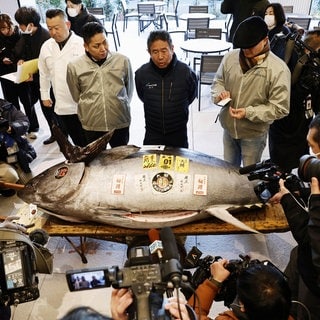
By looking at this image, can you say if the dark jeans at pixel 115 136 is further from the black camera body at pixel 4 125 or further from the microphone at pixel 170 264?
the microphone at pixel 170 264

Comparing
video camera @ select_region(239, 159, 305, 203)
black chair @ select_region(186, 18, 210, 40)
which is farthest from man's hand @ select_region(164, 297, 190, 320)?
black chair @ select_region(186, 18, 210, 40)

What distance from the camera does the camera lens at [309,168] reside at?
1.49m

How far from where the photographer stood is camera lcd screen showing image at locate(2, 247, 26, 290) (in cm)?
132

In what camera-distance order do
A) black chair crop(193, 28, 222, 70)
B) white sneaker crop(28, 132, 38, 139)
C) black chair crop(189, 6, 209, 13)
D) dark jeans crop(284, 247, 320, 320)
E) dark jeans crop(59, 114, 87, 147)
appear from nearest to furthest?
1. dark jeans crop(284, 247, 320, 320)
2. dark jeans crop(59, 114, 87, 147)
3. white sneaker crop(28, 132, 38, 139)
4. black chair crop(193, 28, 222, 70)
5. black chair crop(189, 6, 209, 13)

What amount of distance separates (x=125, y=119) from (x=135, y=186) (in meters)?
0.88

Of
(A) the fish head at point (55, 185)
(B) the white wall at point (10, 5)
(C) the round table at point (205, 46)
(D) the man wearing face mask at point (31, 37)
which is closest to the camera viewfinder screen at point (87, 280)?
(A) the fish head at point (55, 185)

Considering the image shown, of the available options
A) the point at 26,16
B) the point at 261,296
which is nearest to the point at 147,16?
the point at 26,16

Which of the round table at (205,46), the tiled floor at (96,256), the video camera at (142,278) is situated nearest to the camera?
the video camera at (142,278)

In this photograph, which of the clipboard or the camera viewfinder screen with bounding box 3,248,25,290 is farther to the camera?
the clipboard

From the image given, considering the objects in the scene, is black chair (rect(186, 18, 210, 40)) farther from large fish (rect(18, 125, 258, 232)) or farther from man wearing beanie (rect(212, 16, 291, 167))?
large fish (rect(18, 125, 258, 232))

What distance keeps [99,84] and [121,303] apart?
189cm

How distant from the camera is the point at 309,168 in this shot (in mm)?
1524

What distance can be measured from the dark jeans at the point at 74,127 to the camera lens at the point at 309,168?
6.91ft

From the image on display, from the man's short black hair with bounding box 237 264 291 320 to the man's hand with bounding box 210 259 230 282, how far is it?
0.79 feet
